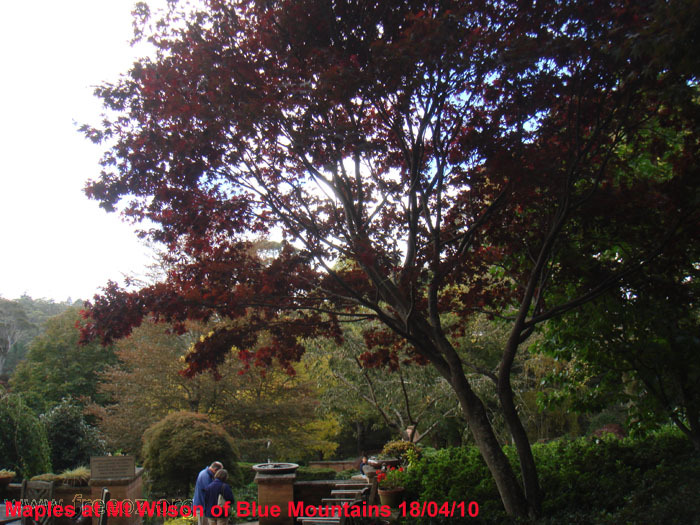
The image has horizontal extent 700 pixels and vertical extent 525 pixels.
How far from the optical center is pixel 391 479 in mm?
7695

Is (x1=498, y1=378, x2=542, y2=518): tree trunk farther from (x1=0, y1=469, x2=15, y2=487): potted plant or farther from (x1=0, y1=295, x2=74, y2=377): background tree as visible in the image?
(x1=0, y1=295, x2=74, y2=377): background tree

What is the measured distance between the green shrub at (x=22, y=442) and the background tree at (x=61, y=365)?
14.4 m

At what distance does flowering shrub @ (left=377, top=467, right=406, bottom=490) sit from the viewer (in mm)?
7582

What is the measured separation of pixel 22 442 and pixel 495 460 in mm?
11632

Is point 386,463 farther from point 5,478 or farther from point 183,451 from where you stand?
point 5,478

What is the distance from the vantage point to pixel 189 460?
31.8 feet

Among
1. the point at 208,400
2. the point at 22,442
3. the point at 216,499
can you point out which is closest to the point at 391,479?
the point at 216,499

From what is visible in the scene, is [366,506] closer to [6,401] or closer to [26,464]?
[26,464]

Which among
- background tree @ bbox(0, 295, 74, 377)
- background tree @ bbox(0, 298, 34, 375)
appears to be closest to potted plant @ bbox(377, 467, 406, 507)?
background tree @ bbox(0, 295, 74, 377)

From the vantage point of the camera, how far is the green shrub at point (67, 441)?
12.5 m

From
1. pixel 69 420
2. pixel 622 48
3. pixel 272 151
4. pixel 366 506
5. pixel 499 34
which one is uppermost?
pixel 499 34

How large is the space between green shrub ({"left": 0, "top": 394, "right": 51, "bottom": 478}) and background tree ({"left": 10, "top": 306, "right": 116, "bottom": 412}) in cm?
1438

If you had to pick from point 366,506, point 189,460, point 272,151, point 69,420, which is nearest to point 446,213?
point 272,151

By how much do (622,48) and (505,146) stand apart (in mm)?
1610
